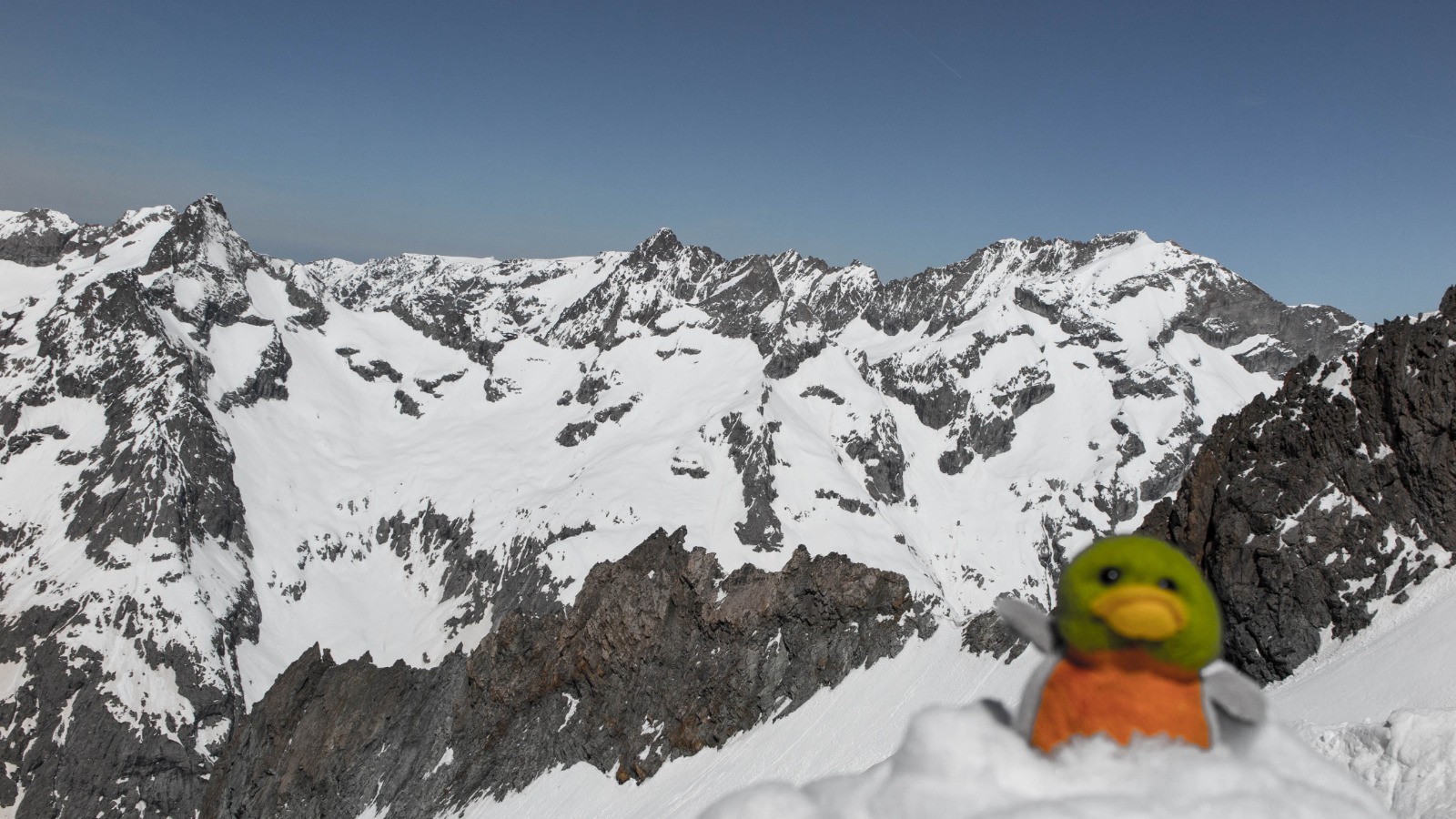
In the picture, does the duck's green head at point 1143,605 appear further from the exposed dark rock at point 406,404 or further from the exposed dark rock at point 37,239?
the exposed dark rock at point 37,239

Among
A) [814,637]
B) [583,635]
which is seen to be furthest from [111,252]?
[814,637]

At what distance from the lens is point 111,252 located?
180250 millimetres

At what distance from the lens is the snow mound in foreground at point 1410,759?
13094mm

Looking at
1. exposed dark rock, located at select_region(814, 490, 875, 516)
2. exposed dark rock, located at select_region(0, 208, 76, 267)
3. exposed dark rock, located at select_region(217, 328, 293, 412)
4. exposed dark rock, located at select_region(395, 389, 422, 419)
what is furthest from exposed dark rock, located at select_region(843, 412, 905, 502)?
exposed dark rock, located at select_region(0, 208, 76, 267)

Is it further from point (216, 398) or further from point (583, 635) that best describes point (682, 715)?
point (216, 398)

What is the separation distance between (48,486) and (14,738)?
4705cm

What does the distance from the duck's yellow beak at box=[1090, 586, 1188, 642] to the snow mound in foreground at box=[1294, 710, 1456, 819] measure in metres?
11.6

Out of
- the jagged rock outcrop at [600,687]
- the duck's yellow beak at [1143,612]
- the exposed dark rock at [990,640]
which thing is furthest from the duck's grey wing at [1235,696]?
the jagged rock outcrop at [600,687]

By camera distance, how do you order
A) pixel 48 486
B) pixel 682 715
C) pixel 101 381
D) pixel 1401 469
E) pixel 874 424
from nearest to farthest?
pixel 1401 469
pixel 682 715
pixel 48 486
pixel 101 381
pixel 874 424

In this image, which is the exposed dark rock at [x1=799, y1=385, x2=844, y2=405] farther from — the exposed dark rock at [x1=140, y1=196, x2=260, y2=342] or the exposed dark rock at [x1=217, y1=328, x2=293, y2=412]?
the exposed dark rock at [x1=140, y1=196, x2=260, y2=342]

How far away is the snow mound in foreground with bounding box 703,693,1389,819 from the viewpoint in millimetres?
4398

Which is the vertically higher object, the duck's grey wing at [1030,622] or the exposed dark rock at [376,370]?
the exposed dark rock at [376,370]

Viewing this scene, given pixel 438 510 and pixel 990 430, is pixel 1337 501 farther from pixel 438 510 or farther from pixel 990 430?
pixel 990 430

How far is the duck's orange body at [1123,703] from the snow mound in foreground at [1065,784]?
0.12 metres
